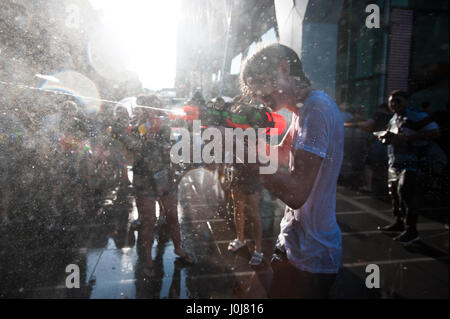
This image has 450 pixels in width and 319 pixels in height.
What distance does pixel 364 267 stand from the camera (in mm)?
3145

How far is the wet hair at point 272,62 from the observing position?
1309 millimetres

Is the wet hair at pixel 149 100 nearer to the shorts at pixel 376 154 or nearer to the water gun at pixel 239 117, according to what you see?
the water gun at pixel 239 117

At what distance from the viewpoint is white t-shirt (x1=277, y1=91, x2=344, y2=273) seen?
125 cm

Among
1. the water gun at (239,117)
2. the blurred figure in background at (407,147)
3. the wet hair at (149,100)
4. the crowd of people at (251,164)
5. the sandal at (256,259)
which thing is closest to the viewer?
the crowd of people at (251,164)

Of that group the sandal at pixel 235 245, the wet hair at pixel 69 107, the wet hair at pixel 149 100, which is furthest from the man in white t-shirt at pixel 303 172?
the wet hair at pixel 69 107

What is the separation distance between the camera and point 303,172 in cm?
117

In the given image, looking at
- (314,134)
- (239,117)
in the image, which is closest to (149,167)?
(239,117)

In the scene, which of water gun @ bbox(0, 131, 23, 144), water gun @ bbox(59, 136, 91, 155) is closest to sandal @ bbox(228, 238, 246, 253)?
water gun @ bbox(59, 136, 91, 155)

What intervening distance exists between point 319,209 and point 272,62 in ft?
2.48

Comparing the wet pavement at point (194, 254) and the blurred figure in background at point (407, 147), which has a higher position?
the blurred figure in background at point (407, 147)

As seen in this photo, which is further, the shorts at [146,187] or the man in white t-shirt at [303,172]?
the shorts at [146,187]

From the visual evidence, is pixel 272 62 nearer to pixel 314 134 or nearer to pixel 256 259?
pixel 314 134
